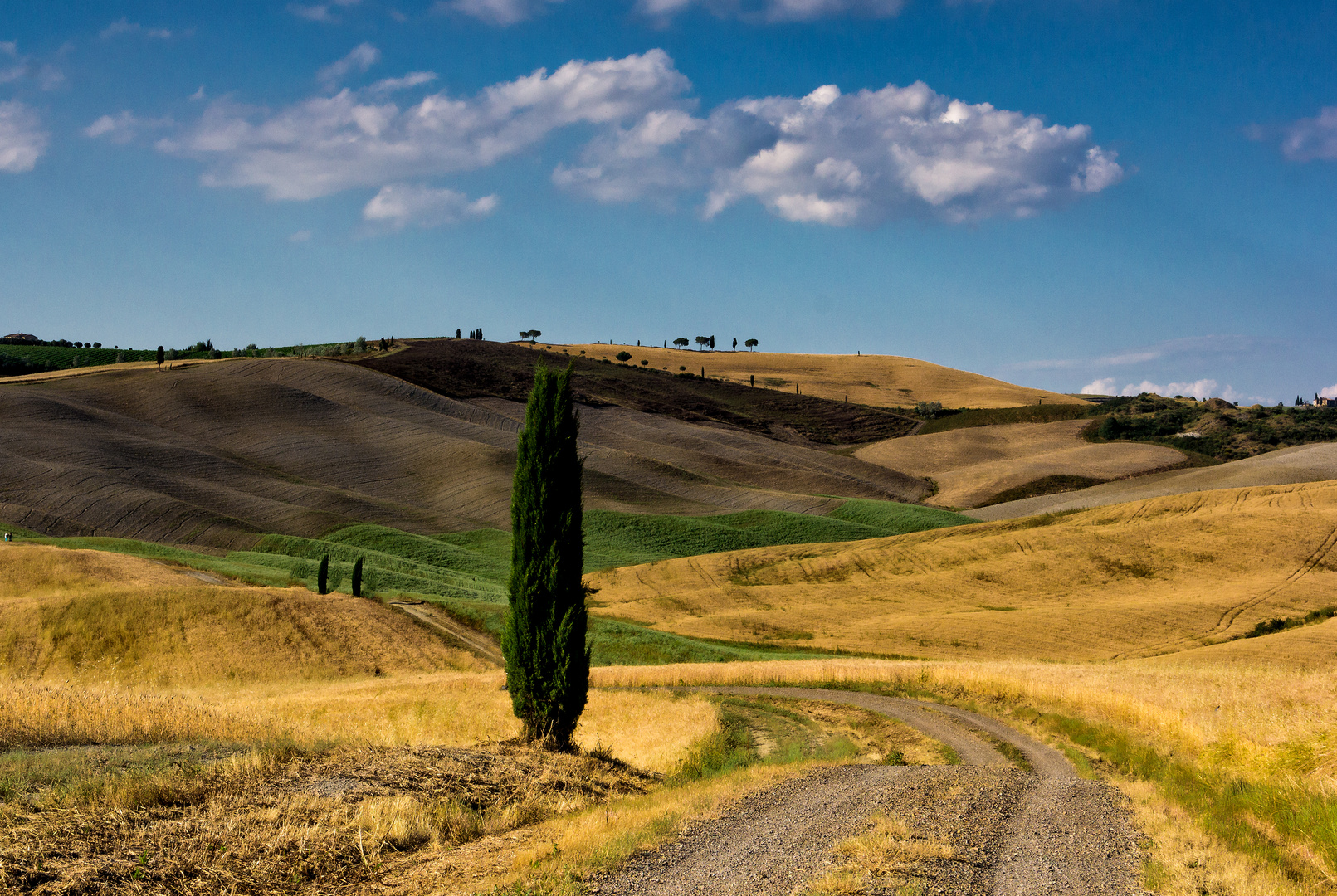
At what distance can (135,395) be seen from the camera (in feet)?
338

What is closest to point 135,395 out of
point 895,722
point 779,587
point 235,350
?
point 235,350

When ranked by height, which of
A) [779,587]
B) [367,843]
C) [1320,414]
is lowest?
[779,587]

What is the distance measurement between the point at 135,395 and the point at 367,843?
358 ft

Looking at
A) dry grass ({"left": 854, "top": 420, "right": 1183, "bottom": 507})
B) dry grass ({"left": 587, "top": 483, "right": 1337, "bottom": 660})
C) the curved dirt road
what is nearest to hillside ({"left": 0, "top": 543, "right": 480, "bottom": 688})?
dry grass ({"left": 587, "top": 483, "right": 1337, "bottom": 660})

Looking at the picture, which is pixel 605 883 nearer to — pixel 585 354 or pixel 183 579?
pixel 183 579

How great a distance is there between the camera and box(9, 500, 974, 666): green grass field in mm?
48031

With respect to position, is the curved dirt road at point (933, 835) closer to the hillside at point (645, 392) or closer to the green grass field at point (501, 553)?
the green grass field at point (501, 553)

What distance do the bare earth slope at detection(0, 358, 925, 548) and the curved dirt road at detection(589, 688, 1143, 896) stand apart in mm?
65384

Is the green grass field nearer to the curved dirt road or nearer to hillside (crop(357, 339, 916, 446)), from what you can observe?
the curved dirt road

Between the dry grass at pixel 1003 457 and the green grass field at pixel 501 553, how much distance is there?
16997 millimetres

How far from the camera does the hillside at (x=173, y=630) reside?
33344mm

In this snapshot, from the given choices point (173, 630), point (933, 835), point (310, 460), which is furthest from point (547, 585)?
point (310, 460)

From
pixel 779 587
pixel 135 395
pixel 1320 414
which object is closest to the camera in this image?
pixel 779 587

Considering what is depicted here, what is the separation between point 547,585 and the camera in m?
20.0
